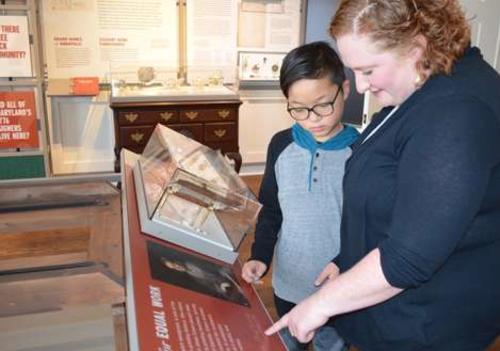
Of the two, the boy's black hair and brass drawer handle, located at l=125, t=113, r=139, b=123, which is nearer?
the boy's black hair

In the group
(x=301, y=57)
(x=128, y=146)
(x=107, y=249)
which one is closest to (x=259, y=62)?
(x=128, y=146)

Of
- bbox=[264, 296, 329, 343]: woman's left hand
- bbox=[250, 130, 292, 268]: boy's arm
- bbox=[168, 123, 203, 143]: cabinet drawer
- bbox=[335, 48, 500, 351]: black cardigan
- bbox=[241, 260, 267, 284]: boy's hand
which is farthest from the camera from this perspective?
bbox=[168, 123, 203, 143]: cabinet drawer

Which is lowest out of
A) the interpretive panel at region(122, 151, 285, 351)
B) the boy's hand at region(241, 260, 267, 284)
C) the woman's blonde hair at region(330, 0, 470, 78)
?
the boy's hand at region(241, 260, 267, 284)

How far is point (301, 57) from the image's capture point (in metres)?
1.26

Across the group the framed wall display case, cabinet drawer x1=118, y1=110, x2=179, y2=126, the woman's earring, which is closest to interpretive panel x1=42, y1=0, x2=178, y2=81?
the framed wall display case

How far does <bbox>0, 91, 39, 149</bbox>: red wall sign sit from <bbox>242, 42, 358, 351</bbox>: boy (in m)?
3.08

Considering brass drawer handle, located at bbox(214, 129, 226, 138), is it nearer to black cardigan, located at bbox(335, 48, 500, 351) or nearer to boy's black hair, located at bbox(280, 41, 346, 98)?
boy's black hair, located at bbox(280, 41, 346, 98)

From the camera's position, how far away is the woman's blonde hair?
0.76m

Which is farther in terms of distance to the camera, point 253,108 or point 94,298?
point 253,108

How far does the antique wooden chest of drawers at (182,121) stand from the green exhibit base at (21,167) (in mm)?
734

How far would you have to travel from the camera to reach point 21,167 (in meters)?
3.90

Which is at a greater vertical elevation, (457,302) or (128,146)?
(457,302)

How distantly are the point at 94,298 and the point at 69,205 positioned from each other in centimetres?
62

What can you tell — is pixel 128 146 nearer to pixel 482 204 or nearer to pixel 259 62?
pixel 259 62
